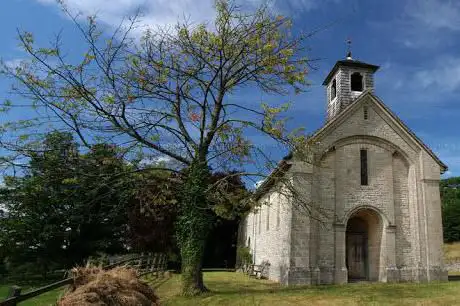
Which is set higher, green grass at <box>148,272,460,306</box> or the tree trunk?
the tree trunk

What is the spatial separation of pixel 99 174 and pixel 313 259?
1050cm

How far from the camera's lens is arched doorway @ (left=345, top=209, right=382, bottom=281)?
66.7 feet

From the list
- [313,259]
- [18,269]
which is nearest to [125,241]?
[18,269]

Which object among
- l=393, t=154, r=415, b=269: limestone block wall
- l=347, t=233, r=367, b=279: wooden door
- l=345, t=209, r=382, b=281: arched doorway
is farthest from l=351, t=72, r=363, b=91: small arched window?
l=347, t=233, r=367, b=279: wooden door

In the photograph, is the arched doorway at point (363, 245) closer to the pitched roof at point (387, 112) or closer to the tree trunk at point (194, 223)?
the pitched roof at point (387, 112)

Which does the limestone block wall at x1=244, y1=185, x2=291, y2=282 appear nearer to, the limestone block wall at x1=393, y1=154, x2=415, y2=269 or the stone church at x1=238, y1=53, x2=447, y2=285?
the stone church at x1=238, y1=53, x2=447, y2=285

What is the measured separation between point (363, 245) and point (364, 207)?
2.36 metres

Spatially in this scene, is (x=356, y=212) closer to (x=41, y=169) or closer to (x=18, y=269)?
(x=41, y=169)

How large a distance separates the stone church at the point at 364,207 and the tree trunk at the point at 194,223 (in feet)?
12.8

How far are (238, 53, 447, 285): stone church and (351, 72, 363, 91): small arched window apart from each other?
1547 millimetres

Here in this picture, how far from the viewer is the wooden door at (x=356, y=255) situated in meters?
20.8

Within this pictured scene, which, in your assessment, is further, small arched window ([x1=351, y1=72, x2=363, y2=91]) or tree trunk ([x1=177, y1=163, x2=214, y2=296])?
small arched window ([x1=351, y1=72, x2=363, y2=91])

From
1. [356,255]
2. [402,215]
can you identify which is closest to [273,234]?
[356,255]

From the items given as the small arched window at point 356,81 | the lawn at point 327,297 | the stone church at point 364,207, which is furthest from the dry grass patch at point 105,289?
the small arched window at point 356,81
